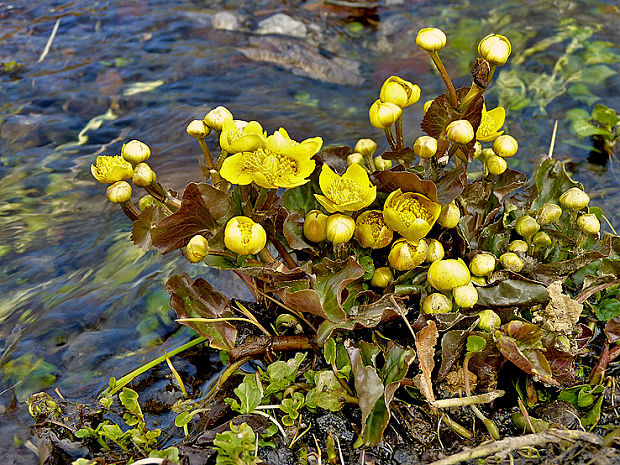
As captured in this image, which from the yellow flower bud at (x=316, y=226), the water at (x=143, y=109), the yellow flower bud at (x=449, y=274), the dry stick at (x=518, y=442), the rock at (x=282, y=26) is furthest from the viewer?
the rock at (x=282, y=26)

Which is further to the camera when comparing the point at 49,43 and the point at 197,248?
the point at 49,43

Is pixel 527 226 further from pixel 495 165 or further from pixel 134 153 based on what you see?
pixel 134 153

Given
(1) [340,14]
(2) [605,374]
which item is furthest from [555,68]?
(2) [605,374]

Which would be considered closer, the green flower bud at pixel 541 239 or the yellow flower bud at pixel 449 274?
the yellow flower bud at pixel 449 274

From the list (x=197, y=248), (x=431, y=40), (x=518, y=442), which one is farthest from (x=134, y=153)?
(x=518, y=442)

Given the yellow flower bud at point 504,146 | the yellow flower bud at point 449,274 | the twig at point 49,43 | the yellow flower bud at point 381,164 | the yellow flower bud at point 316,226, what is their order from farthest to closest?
the twig at point 49,43
the yellow flower bud at point 381,164
the yellow flower bud at point 504,146
the yellow flower bud at point 316,226
the yellow flower bud at point 449,274

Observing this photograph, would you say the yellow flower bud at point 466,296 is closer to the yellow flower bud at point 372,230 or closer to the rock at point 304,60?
the yellow flower bud at point 372,230

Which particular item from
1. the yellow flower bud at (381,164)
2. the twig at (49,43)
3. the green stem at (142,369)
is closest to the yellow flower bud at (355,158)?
the yellow flower bud at (381,164)
